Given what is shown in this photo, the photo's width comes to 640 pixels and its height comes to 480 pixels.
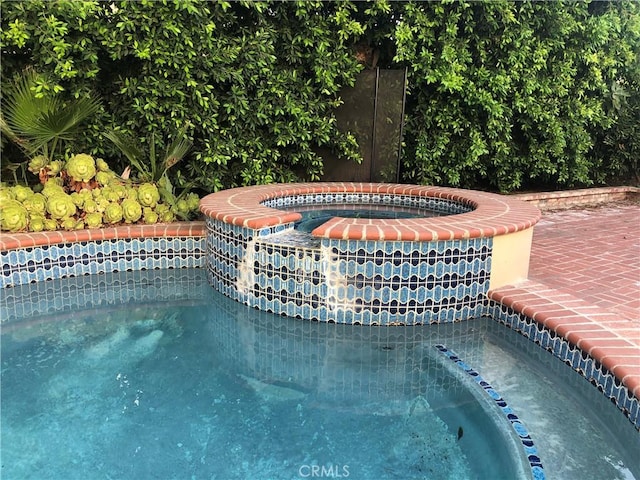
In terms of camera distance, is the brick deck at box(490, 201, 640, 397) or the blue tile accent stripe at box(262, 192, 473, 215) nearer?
the brick deck at box(490, 201, 640, 397)

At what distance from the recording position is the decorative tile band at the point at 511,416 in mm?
2318

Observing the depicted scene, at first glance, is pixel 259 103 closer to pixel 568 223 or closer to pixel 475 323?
pixel 475 323

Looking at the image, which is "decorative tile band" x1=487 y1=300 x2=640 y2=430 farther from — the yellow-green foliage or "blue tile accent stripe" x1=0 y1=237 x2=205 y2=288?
the yellow-green foliage

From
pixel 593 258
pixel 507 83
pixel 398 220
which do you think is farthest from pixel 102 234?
pixel 507 83

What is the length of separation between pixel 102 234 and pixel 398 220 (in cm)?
290

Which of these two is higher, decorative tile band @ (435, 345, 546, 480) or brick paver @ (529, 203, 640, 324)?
brick paver @ (529, 203, 640, 324)

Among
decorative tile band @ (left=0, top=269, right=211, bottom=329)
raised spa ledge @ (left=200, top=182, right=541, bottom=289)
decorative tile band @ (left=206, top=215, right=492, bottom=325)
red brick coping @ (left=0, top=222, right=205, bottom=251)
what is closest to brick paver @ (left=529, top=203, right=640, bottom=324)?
raised spa ledge @ (left=200, top=182, right=541, bottom=289)

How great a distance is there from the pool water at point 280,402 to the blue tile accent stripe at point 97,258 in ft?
2.63

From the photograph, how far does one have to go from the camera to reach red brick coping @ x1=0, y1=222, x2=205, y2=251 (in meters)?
4.65

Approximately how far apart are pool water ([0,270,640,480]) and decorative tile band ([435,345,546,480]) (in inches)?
1.6

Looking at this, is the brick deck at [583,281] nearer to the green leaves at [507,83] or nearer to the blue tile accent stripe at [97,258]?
the blue tile accent stripe at [97,258]

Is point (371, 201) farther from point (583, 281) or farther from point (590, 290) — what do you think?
point (590, 290)

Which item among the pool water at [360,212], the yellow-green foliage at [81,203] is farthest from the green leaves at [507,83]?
the yellow-green foliage at [81,203]

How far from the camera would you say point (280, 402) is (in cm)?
291
